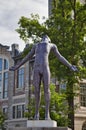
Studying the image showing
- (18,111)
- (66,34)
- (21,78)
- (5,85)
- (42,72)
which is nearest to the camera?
(42,72)

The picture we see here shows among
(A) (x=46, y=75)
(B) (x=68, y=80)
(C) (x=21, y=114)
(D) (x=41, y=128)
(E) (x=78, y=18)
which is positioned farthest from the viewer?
(C) (x=21, y=114)

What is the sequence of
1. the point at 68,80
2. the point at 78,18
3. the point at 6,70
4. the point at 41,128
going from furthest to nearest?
the point at 6,70, the point at 78,18, the point at 68,80, the point at 41,128

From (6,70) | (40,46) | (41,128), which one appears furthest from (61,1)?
(6,70)

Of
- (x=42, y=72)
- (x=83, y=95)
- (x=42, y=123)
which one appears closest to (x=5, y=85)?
(x=83, y=95)

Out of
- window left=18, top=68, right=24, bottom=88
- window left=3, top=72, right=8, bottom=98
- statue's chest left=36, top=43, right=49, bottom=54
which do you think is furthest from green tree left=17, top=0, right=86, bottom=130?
window left=3, top=72, right=8, bottom=98

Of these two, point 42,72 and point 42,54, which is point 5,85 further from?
point 42,72

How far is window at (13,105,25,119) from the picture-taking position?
40062 mm

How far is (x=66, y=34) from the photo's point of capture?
22.4 metres

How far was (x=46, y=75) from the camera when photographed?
1116cm

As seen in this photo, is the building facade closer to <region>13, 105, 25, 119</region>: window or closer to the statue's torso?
<region>13, 105, 25, 119</region>: window

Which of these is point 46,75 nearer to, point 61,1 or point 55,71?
point 55,71

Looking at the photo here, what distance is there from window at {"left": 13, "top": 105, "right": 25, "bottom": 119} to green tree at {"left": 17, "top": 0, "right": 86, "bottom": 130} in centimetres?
1741

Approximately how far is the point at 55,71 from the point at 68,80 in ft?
2.86

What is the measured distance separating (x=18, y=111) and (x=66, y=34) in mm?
19972
